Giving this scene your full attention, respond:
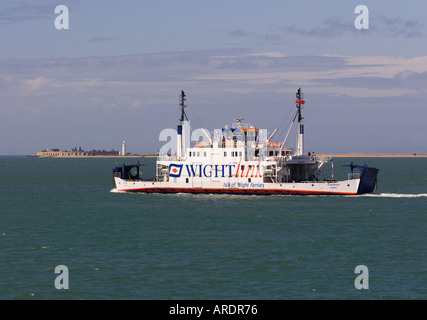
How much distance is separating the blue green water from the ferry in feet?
18.3

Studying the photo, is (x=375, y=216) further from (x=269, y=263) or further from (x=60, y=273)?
(x=60, y=273)

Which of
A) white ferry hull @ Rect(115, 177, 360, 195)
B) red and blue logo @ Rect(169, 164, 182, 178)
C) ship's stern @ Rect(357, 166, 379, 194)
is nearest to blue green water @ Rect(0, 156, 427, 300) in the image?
white ferry hull @ Rect(115, 177, 360, 195)

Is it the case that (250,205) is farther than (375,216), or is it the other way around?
(250,205)

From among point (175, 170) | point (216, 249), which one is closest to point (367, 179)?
point (175, 170)

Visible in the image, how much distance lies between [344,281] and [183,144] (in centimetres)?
5318

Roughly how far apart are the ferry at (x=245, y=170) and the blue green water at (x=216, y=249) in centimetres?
559

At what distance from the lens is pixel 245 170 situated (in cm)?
7638

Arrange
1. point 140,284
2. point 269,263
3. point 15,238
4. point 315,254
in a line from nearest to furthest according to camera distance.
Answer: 1. point 140,284
2. point 269,263
3. point 315,254
4. point 15,238

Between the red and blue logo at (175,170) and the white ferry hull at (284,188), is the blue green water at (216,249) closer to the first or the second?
the white ferry hull at (284,188)

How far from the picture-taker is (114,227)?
5216 cm

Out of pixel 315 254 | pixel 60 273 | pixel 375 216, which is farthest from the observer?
pixel 375 216

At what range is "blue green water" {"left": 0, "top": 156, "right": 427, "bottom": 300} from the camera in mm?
31375

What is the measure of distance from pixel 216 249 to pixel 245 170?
35.7m

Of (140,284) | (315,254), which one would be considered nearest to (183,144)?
(315,254)
